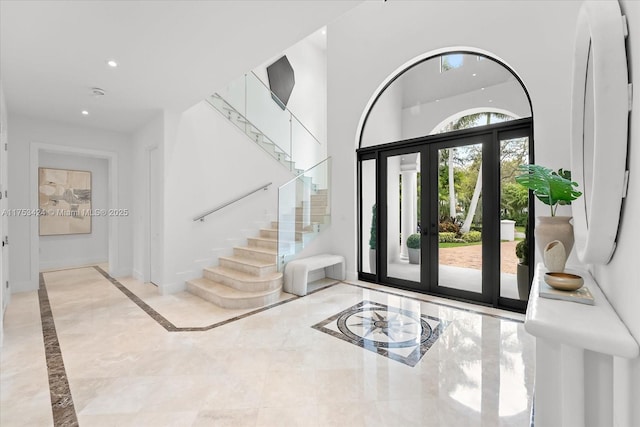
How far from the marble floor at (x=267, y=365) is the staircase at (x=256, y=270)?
22 centimetres

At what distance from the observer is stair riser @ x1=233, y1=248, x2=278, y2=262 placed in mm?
4656

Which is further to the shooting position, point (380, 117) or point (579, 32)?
point (380, 117)

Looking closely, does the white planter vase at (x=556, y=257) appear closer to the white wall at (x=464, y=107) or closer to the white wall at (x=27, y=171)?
the white wall at (x=464, y=107)

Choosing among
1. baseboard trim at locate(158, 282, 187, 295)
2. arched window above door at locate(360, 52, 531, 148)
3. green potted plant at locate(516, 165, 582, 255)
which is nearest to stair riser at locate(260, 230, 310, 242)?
baseboard trim at locate(158, 282, 187, 295)

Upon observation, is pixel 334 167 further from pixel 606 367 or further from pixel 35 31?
pixel 606 367

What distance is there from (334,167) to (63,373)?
4.55 m

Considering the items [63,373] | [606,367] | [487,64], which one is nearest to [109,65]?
[63,373]

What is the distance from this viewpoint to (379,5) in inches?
197

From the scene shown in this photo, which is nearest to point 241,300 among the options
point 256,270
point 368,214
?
point 256,270

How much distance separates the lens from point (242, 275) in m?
4.47

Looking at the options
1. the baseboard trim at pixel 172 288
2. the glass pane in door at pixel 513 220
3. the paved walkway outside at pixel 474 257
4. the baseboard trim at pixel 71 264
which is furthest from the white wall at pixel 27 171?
the glass pane in door at pixel 513 220

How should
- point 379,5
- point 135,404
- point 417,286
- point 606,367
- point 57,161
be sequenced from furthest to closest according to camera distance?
point 57,161, point 379,5, point 417,286, point 135,404, point 606,367

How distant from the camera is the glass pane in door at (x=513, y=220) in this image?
3.65 m

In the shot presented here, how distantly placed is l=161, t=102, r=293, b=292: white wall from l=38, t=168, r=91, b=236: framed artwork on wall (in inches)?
138
